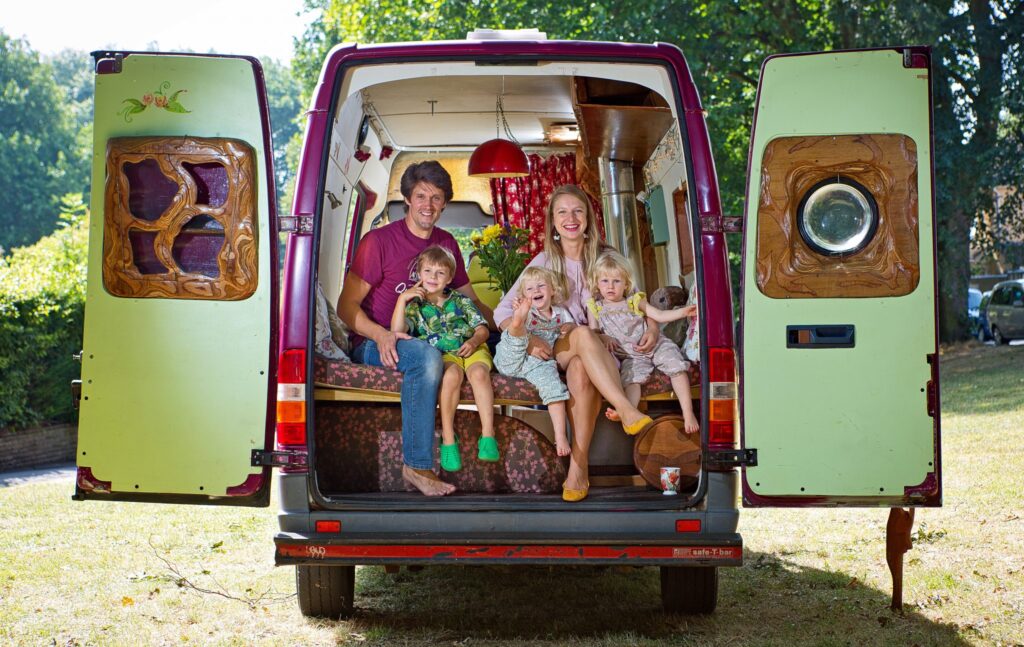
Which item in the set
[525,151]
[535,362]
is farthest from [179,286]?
[525,151]

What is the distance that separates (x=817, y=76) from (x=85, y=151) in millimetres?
50719

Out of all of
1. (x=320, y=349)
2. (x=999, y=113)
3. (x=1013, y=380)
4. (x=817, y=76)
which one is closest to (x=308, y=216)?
(x=320, y=349)

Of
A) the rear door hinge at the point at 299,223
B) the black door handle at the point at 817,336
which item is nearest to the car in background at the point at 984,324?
the black door handle at the point at 817,336

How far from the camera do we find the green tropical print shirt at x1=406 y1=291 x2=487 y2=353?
17.4 ft

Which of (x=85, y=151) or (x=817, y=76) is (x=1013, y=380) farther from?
(x=85, y=151)

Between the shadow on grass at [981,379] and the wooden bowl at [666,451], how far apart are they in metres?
9.59

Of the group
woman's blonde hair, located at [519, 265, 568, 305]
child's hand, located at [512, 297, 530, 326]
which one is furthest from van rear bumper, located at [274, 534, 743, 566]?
woman's blonde hair, located at [519, 265, 568, 305]

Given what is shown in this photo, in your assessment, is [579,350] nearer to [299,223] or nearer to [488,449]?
[488,449]

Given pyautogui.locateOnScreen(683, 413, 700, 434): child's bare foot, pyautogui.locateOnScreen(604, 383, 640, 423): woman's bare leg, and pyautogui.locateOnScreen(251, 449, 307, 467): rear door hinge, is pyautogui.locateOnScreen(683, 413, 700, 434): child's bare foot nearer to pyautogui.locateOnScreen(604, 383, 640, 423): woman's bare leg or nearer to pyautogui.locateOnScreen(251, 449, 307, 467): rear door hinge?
pyautogui.locateOnScreen(604, 383, 640, 423): woman's bare leg

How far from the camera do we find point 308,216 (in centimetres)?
462

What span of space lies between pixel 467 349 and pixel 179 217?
4.47 feet

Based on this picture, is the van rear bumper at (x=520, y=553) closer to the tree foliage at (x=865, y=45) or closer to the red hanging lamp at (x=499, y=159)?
the red hanging lamp at (x=499, y=159)

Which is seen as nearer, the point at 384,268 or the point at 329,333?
the point at 329,333

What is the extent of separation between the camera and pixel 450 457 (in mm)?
5066
